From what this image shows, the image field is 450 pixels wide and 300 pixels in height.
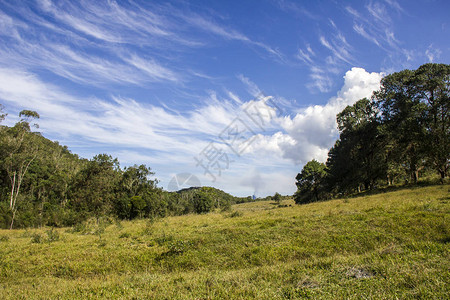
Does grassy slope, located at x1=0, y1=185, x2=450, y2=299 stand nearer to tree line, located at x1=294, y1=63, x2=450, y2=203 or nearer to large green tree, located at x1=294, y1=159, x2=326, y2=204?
tree line, located at x1=294, y1=63, x2=450, y2=203

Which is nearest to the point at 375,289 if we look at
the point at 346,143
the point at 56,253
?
the point at 56,253

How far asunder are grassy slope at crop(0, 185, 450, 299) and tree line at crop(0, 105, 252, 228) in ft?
86.0

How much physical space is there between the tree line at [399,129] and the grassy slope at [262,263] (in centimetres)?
2048

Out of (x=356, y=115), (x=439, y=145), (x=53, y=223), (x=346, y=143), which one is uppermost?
(x=356, y=115)

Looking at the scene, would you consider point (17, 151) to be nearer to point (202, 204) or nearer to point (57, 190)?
point (57, 190)

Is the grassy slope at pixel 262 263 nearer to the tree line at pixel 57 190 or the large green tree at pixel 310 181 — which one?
the tree line at pixel 57 190

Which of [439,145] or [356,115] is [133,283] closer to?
[439,145]

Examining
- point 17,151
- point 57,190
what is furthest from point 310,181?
point 17,151

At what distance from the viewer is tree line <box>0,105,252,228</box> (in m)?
36.8

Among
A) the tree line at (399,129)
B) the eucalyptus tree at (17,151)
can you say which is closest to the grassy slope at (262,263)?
the tree line at (399,129)

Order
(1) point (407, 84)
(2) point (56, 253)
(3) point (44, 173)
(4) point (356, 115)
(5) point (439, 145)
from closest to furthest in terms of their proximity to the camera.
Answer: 1. (2) point (56, 253)
2. (5) point (439, 145)
3. (1) point (407, 84)
4. (4) point (356, 115)
5. (3) point (44, 173)

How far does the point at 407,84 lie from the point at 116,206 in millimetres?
51071

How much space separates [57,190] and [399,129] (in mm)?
61401

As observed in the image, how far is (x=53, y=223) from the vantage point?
3503cm
